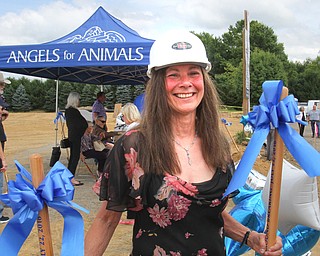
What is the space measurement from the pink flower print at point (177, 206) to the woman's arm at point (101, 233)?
0.21 meters

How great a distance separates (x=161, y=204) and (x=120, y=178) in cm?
18

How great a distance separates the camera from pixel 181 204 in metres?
1.46

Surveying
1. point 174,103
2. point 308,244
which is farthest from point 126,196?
point 308,244

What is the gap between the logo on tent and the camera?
704cm

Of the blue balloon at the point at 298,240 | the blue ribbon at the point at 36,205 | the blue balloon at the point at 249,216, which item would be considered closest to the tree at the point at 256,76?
the blue balloon at the point at 249,216

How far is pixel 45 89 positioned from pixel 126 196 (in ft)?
153

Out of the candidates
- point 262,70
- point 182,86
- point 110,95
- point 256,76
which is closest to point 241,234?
point 182,86

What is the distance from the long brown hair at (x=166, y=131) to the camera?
151 cm

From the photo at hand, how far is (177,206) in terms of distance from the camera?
57.5 inches

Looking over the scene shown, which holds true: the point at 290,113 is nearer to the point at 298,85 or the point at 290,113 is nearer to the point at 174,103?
the point at 174,103

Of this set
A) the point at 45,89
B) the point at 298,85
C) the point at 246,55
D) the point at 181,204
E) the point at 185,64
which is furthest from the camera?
the point at 298,85

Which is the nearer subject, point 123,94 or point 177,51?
point 177,51

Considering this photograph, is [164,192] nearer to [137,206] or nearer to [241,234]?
[137,206]

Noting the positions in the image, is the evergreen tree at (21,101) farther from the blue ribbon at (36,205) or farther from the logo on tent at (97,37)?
the blue ribbon at (36,205)
